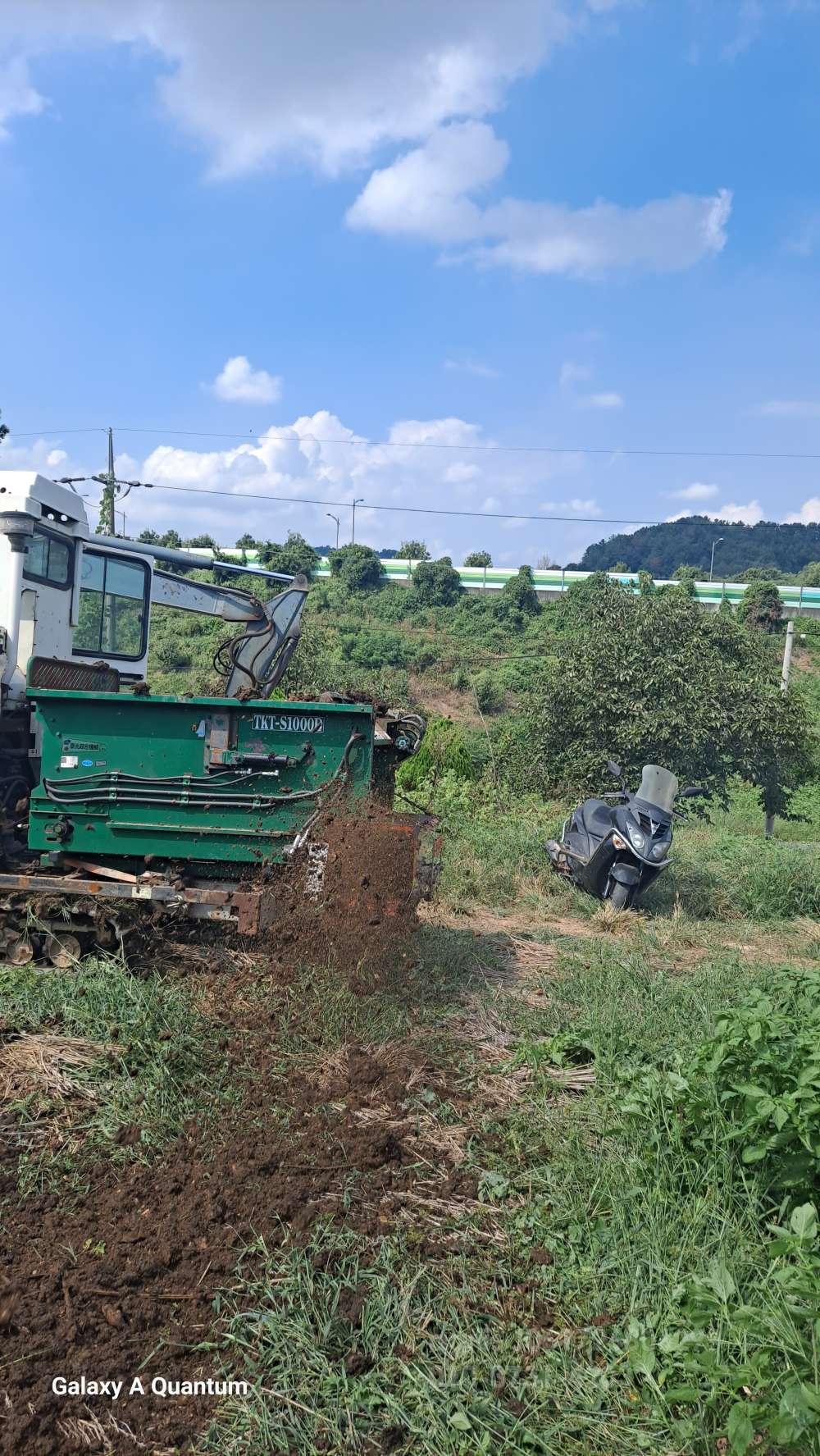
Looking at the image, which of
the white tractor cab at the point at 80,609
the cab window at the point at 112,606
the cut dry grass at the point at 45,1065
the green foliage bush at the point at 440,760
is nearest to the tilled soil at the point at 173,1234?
the cut dry grass at the point at 45,1065

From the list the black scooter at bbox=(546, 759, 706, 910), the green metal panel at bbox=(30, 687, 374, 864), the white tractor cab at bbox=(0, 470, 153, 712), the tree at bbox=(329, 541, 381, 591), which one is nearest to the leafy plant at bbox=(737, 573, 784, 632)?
the tree at bbox=(329, 541, 381, 591)

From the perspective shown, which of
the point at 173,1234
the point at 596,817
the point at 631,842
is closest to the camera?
the point at 173,1234

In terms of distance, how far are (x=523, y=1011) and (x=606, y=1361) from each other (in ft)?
10.0

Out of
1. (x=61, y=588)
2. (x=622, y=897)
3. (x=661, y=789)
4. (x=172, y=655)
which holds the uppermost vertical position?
(x=61, y=588)

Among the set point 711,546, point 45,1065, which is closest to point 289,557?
point 45,1065

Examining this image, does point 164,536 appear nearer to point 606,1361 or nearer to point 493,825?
point 493,825

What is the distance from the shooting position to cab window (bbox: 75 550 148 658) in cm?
812

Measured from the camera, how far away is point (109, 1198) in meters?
3.82

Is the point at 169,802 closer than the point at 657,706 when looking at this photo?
Yes

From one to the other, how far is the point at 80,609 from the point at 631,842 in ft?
17.7

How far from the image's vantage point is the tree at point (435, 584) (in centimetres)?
4684

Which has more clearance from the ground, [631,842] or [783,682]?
[783,682]

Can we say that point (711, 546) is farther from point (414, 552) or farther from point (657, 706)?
point (657, 706)

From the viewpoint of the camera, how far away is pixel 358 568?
159 feet
